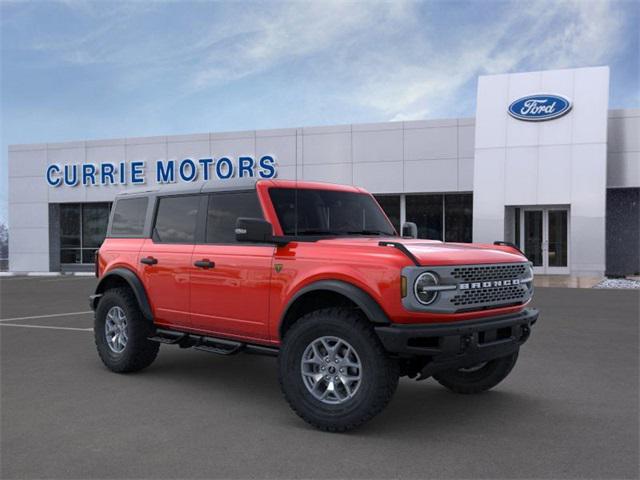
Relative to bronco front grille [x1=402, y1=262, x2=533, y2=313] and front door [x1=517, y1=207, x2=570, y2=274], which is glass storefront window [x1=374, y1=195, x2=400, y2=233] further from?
bronco front grille [x1=402, y1=262, x2=533, y2=313]

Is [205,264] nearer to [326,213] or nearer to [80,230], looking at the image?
[326,213]

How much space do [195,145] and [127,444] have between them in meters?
25.0

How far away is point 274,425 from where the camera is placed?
16.2 ft

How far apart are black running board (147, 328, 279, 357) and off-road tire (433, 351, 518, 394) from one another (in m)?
1.66

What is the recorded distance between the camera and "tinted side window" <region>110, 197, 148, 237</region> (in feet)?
23.1

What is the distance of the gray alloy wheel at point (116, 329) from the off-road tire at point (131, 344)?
5 cm

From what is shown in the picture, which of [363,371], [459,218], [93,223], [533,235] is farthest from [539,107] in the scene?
[93,223]

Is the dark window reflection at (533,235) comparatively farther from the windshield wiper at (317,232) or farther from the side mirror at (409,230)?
the windshield wiper at (317,232)

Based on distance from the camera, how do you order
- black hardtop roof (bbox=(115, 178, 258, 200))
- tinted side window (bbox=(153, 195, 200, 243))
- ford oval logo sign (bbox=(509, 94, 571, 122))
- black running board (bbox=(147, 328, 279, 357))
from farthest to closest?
ford oval logo sign (bbox=(509, 94, 571, 122))
tinted side window (bbox=(153, 195, 200, 243))
black hardtop roof (bbox=(115, 178, 258, 200))
black running board (bbox=(147, 328, 279, 357))

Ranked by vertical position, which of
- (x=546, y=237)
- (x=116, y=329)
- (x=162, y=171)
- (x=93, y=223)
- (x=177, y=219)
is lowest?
(x=116, y=329)

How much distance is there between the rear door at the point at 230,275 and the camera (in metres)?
5.45

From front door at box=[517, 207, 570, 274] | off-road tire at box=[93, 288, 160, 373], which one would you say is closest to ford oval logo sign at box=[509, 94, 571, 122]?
front door at box=[517, 207, 570, 274]

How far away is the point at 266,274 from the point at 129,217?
8.61 ft

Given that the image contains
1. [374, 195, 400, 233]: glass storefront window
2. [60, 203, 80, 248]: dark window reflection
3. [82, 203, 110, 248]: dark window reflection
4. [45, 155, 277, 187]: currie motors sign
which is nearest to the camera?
[374, 195, 400, 233]: glass storefront window
